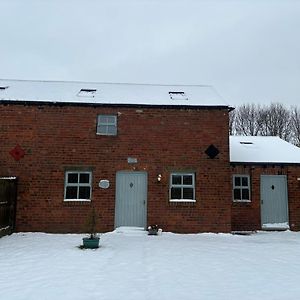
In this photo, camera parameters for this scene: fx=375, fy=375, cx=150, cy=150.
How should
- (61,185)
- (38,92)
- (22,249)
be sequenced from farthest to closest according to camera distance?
(38,92) → (61,185) → (22,249)

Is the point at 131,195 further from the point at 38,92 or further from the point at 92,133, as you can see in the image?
the point at 38,92

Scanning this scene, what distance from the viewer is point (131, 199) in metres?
14.2

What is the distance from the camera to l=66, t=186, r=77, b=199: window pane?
14.1 meters

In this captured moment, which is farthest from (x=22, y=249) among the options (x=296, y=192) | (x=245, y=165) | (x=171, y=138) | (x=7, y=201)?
(x=296, y=192)

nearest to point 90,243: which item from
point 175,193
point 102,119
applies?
point 175,193

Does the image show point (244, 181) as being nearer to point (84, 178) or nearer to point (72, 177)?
point (84, 178)

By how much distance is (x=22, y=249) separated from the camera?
1038cm

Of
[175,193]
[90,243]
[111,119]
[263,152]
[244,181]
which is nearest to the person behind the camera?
[90,243]

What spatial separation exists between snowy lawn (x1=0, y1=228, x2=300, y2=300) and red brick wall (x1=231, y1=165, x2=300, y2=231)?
2.69 meters

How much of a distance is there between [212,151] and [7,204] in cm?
775

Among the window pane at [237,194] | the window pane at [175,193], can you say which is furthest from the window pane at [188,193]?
the window pane at [237,194]

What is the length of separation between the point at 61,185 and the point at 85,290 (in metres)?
8.09

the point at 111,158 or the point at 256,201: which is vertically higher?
the point at 111,158

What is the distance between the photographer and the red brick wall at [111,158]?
1393 cm
